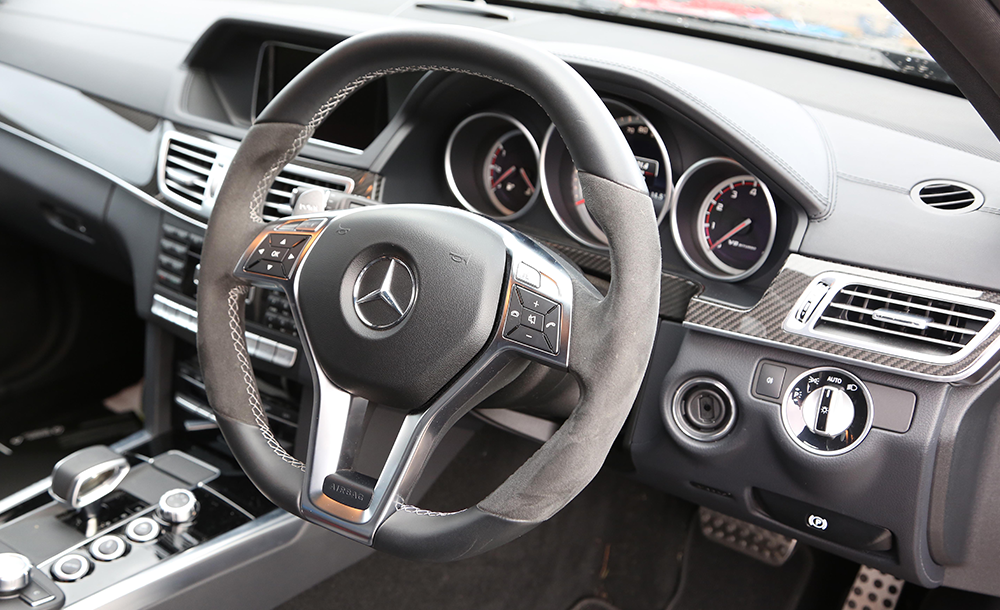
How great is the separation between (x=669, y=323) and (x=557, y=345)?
0.49 meters

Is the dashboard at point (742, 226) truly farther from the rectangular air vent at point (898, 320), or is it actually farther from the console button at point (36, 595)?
the console button at point (36, 595)

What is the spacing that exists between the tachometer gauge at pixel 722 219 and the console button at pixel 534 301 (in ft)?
1.61

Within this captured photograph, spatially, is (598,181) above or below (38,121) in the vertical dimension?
above

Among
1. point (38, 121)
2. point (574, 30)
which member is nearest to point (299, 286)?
point (574, 30)

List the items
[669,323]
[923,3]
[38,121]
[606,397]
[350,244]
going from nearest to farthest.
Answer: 1. [923,3]
2. [606,397]
3. [350,244]
4. [669,323]
5. [38,121]

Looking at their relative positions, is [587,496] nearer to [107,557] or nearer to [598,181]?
[107,557]

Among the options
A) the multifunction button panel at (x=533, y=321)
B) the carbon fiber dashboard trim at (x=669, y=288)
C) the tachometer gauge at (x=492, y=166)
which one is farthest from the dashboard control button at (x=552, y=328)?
the tachometer gauge at (x=492, y=166)

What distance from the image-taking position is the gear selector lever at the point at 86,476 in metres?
1.46

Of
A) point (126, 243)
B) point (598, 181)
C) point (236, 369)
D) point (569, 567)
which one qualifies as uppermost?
point (598, 181)

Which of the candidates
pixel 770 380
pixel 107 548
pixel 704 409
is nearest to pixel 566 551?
pixel 704 409

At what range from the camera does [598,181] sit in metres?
0.88

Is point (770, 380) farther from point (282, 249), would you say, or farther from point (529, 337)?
point (282, 249)

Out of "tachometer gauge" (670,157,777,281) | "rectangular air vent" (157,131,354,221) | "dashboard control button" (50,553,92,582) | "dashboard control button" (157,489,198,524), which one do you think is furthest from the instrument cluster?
"dashboard control button" (50,553,92,582)

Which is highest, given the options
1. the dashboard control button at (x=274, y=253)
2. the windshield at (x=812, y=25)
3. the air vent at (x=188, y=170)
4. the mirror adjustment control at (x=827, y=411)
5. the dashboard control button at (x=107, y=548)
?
the windshield at (x=812, y=25)
